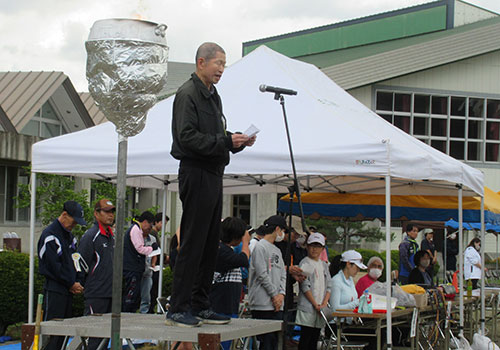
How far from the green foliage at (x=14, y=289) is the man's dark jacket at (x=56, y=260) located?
378 centimetres

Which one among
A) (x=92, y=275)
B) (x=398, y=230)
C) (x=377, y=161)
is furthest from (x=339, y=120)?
(x=398, y=230)

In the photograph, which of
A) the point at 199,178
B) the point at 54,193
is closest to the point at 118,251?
the point at 199,178

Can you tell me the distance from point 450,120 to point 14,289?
918 inches

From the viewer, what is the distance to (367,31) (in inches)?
1542

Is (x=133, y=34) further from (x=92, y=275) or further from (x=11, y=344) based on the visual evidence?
(x=11, y=344)

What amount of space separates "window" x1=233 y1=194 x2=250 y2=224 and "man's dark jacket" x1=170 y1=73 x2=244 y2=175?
3151cm

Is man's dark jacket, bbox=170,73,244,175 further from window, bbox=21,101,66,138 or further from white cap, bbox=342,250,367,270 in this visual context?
window, bbox=21,101,66,138

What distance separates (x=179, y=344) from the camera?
6047 millimetres

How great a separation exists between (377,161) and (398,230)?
2345cm

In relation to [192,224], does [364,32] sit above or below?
above

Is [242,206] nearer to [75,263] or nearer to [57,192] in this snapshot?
[57,192]

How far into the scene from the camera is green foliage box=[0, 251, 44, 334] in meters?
11.5

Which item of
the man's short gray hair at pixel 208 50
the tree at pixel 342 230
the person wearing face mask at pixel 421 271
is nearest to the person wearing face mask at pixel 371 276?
the person wearing face mask at pixel 421 271

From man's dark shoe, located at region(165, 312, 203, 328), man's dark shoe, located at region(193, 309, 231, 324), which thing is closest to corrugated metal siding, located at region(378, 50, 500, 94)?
man's dark shoe, located at region(193, 309, 231, 324)
